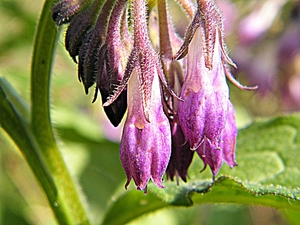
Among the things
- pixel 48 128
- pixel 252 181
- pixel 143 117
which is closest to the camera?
pixel 143 117

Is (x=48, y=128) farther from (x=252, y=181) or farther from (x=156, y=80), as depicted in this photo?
(x=252, y=181)

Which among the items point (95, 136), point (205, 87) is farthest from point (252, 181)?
point (95, 136)

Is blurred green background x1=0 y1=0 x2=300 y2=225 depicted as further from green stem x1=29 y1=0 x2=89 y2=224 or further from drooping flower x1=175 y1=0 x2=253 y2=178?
drooping flower x1=175 y1=0 x2=253 y2=178

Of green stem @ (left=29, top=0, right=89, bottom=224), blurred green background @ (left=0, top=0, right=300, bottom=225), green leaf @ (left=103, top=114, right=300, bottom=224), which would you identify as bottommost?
blurred green background @ (left=0, top=0, right=300, bottom=225)

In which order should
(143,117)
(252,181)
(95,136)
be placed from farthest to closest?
1. (95,136)
2. (252,181)
3. (143,117)

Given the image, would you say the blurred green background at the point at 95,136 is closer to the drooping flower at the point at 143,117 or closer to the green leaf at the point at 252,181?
the green leaf at the point at 252,181

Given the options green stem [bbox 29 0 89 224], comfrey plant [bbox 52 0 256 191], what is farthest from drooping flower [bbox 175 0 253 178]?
green stem [bbox 29 0 89 224]
